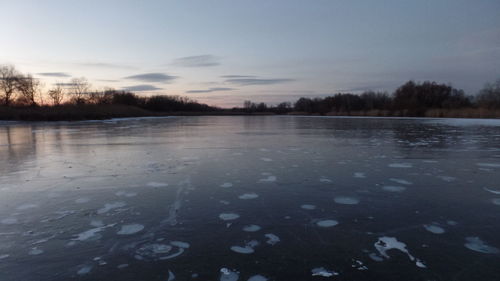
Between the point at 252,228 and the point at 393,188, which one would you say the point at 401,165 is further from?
the point at 252,228

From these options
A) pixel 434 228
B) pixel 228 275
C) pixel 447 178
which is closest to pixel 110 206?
pixel 228 275

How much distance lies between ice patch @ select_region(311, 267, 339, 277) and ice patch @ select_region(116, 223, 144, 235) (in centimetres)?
158

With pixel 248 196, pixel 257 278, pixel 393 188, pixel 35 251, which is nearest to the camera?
pixel 257 278

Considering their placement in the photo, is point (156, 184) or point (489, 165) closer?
point (156, 184)

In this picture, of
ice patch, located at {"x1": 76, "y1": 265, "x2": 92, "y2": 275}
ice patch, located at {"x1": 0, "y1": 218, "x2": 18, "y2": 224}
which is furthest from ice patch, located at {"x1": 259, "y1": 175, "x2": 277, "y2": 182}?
ice patch, located at {"x1": 0, "y1": 218, "x2": 18, "y2": 224}

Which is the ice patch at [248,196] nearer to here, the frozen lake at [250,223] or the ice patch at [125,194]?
the frozen lake at [250,223]

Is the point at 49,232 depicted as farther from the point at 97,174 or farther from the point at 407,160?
the point at 407,160

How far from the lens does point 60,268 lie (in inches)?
78.2

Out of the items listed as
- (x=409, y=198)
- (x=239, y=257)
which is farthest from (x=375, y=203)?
(x=239, y=257)

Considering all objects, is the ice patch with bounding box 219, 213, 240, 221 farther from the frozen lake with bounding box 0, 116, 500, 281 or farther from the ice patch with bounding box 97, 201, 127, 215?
the ice patch with bounding box 97, 201, 127, 215

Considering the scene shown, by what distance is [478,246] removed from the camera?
2.29 metres

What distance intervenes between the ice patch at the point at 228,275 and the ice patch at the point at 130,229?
1.06 m

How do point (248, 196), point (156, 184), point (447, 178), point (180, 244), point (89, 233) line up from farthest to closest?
point (447, 178)
point (156, 184)
point (248, 196)
point (89, 233)
point (180, 244)

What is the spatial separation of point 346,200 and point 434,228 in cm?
98
